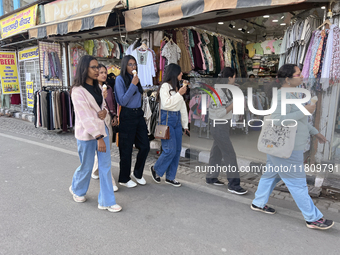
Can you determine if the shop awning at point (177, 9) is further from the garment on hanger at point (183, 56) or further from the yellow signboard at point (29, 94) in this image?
the yellow signboard at point (29, 94)

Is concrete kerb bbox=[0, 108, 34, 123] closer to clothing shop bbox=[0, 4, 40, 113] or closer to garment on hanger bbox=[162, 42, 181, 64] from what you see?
clothing shop bbox=[0, 4, 40, 113]

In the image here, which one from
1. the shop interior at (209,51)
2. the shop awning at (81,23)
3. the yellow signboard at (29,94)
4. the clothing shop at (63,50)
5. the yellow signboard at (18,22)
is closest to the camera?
the shop interior at (209,51)

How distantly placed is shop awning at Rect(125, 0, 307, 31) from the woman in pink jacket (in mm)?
2084

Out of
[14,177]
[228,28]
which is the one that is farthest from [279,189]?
[228,28]

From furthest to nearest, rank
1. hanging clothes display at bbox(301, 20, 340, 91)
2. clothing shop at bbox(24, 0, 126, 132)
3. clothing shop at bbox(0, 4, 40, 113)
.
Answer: clothing shop at bbox(0, 4, 40, 113)
clothing shop at bbox(24, 0, 126, 132)
hanging clothes display at bbox(301, 20, 340, 91)

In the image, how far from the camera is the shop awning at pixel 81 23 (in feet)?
18.3

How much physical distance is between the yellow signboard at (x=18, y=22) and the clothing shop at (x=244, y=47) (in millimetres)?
5239

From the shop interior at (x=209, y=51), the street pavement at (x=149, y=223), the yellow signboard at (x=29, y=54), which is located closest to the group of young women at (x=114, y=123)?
the street pavement at (x=149, y=223)

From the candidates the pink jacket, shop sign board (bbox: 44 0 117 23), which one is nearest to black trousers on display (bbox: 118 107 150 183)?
the pink jacket

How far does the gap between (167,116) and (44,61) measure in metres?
6.34

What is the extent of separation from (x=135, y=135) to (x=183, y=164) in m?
1.62

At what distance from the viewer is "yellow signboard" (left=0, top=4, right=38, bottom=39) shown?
9211mm

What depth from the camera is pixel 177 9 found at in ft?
14.8

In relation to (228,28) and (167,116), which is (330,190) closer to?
(167,116)
